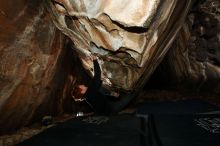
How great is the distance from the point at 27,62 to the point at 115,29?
730mm

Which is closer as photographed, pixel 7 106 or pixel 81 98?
pixel 7 106

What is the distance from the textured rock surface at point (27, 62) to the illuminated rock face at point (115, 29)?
0.15m

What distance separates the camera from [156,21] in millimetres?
1862

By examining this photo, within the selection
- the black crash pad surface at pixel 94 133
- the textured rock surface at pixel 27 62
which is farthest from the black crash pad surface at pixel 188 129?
the textured rock surface at pixel 27 62

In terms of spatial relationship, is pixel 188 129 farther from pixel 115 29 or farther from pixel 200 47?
pixel 200 47

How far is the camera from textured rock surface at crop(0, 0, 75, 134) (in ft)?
5.92

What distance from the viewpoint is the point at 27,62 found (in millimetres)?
2031

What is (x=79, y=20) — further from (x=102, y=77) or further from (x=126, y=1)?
(x=102, y=77)

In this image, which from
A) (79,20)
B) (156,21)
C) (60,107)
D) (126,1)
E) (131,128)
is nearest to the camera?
(126,1)

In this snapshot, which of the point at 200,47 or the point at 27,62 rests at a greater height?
the point at 200,47

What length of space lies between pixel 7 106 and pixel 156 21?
4.14 ft

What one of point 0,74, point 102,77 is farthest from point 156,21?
point 0,74

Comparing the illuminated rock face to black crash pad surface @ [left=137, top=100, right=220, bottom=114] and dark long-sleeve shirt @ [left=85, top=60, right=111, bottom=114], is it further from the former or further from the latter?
black crash pad surface @ [left=137, top=100, right=220, bottom=114]

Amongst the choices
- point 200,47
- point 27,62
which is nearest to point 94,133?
point 27,62
